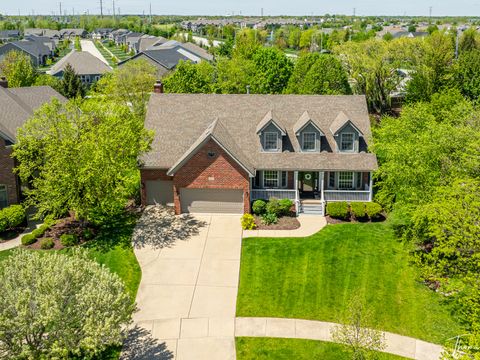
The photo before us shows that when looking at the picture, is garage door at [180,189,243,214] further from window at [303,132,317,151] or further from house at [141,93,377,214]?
window at [303,132,317,151]

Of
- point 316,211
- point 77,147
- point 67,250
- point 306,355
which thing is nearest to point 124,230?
point 67,250

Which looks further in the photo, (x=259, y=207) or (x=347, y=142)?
(x=347, y=142)

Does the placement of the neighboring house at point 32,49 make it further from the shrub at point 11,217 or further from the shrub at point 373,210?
the shrub at point 373,210

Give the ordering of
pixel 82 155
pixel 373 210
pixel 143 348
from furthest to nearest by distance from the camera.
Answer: pixel 373 210
pixel 82 155
pixel 143 348

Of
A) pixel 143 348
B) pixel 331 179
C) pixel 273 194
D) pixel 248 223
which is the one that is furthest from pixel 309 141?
pixel 143 348

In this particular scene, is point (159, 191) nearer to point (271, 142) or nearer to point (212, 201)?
point (212, 201)

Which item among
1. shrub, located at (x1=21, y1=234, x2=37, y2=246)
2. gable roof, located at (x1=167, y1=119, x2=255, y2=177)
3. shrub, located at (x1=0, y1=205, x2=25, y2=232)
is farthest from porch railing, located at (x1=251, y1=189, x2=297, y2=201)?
shrub, located at (x1=0, y1=205, x2=25, y2=232)

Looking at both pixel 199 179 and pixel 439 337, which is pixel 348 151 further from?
pixel 439 337

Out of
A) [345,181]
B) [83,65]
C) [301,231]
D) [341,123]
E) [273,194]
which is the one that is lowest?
[301,231]
